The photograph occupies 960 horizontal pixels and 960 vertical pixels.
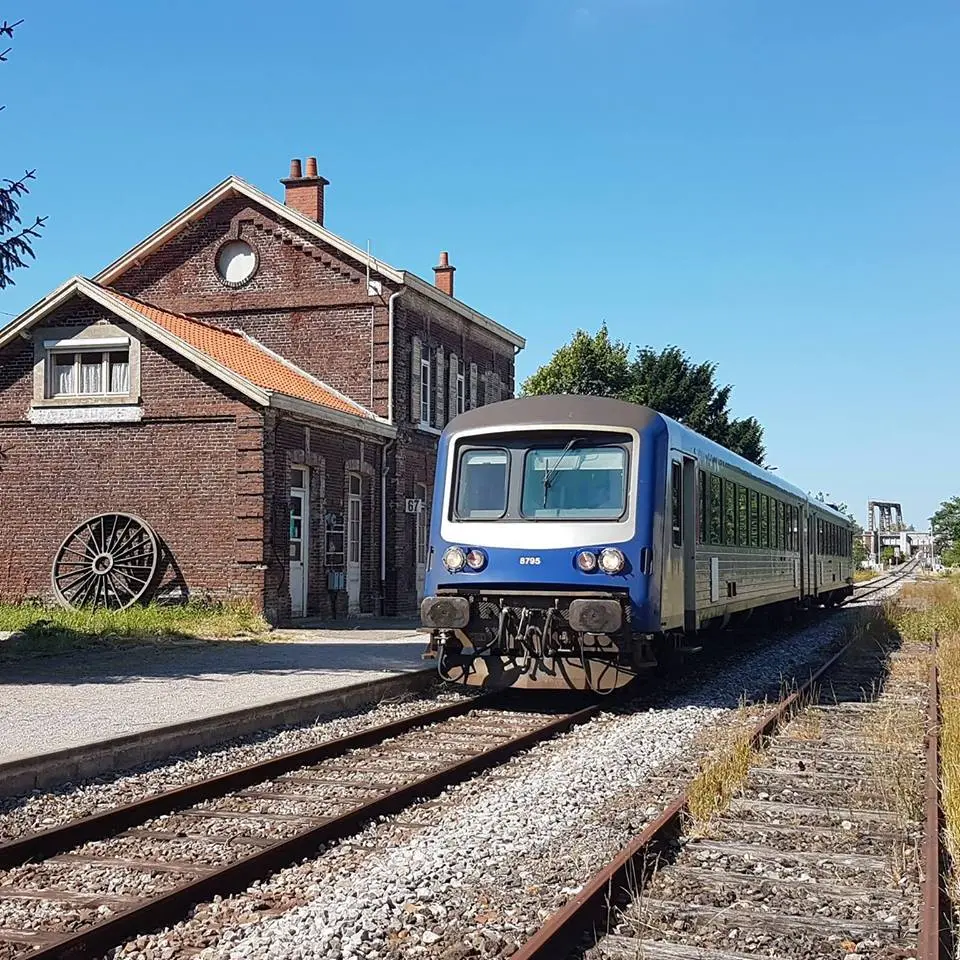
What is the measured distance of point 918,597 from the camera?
3797 cm

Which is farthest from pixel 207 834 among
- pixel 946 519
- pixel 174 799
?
pixel 946 519

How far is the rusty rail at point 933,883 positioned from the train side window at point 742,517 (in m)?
7.24

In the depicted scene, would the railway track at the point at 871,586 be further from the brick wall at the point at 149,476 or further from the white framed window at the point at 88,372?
the white framed window at the point at 88,372

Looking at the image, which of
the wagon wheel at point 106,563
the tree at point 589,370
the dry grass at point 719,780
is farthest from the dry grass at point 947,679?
the tree at point 589,370

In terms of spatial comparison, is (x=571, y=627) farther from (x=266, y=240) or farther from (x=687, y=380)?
(x=687, y=380)

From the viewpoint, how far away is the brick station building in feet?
69.2

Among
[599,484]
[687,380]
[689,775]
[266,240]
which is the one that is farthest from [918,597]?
[689,775]

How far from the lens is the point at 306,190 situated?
28750 mm

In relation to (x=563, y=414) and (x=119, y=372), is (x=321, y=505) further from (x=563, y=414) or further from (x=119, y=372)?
(x=563, y=414)

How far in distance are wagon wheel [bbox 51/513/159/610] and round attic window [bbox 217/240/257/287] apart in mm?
7865

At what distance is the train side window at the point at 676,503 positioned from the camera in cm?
1238

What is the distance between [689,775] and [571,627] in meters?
2.78

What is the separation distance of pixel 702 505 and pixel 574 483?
2408mm

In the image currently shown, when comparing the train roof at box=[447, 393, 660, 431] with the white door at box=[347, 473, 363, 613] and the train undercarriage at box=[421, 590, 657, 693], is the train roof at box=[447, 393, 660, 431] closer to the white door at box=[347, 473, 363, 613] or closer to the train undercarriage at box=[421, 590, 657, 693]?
the train undercarriage at box=[421, 590, 657, 693]
